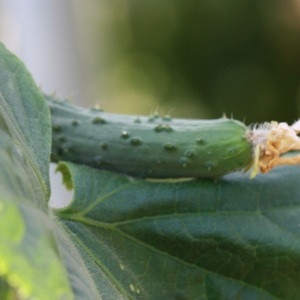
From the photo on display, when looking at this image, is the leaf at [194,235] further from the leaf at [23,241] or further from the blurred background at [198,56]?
the blurred background at [198,56]

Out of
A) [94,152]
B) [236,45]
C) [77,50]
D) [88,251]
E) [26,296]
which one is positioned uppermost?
[236,45]

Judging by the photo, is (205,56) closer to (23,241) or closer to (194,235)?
(194,235)

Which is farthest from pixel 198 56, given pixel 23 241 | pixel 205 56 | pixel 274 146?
pixel 23 241

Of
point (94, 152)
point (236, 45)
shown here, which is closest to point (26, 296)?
point (94, 152)

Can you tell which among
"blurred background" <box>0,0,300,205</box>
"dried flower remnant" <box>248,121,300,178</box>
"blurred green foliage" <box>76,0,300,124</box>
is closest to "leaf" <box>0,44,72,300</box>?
"dried flower remnant" <box>248,121,300,178</box>

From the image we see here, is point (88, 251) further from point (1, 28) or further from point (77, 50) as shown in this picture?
point (77, 50)

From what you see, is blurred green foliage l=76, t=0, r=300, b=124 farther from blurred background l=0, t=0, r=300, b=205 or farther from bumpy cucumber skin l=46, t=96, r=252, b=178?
bumpy cucumber skin l=46, t=96, r=252, b=178

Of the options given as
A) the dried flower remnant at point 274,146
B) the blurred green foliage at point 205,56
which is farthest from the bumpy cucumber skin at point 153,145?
the blurred green foliage at point 205,56
